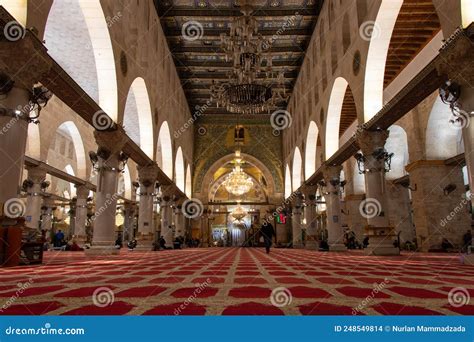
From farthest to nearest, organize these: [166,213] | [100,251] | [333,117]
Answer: [166,213], [333,117], [100,251]

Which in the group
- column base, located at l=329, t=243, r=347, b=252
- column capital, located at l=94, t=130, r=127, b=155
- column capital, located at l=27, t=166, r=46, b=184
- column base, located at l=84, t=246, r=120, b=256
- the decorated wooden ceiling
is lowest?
column base, located at l=329, t=243, r=347, b=252

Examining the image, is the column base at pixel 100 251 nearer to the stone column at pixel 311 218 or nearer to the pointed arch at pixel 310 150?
the stone column at pixel 311 218

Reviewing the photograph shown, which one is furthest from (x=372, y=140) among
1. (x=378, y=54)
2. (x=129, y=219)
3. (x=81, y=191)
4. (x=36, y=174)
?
(x=129, y=219)

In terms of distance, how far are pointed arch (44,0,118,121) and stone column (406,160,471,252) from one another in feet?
30.7

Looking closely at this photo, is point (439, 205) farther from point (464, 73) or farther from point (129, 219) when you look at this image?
point (129, 219)

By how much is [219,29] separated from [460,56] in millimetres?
10464

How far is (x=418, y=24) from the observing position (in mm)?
9430

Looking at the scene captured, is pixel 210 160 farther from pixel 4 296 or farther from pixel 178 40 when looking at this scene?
pixel 4 296

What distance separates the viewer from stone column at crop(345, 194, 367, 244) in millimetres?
15700

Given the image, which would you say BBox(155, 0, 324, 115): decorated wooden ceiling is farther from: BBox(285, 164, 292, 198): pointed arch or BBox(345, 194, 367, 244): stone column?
BBox(345, 194, 367, 244): stone column

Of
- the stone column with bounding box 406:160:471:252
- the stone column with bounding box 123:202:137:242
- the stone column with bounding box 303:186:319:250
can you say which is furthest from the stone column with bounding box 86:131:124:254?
the stone column with bounding box 123:202:137:242

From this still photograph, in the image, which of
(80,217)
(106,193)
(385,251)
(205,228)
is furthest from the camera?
(205,228)

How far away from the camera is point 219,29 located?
13.8 m

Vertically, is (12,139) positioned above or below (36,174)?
below
